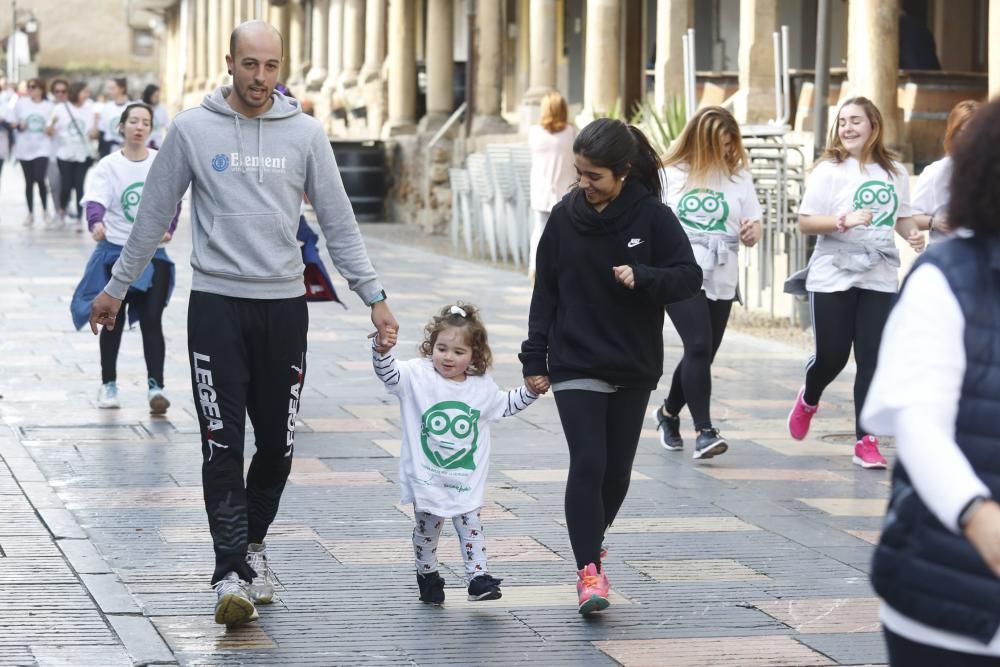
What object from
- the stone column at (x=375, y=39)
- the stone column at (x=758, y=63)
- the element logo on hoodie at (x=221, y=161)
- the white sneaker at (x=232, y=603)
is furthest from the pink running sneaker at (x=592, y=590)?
the stone column at (x=375, y=39)

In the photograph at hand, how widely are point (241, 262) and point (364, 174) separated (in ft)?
75.4

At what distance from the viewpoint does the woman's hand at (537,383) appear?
5.58 metres

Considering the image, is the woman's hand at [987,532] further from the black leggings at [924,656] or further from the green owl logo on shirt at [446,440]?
the green owl logo on shirt at [446,440]

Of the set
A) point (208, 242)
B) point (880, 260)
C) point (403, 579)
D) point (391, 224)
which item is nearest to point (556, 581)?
point (403, 579)

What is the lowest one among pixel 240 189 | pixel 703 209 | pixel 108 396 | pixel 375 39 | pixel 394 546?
pixel 394 546

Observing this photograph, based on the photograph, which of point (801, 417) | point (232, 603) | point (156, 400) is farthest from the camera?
point (156, 400)

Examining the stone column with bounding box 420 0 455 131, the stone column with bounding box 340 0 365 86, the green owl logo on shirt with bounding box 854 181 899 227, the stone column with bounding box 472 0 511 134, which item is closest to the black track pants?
A: the green owl logo on shirt with bounding box 854 181 899 227

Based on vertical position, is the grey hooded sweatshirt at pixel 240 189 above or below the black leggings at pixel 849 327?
above

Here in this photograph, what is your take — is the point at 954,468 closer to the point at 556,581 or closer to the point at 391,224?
the point at 556,581

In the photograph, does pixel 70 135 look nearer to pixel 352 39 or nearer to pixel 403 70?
pixel 403 70

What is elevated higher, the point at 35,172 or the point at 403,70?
the point at 403,70

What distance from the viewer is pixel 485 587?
5.58 meters

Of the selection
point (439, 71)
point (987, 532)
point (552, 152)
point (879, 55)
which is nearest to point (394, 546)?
point (987, 532)

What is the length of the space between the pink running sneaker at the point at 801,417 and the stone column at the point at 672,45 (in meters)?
9.41
